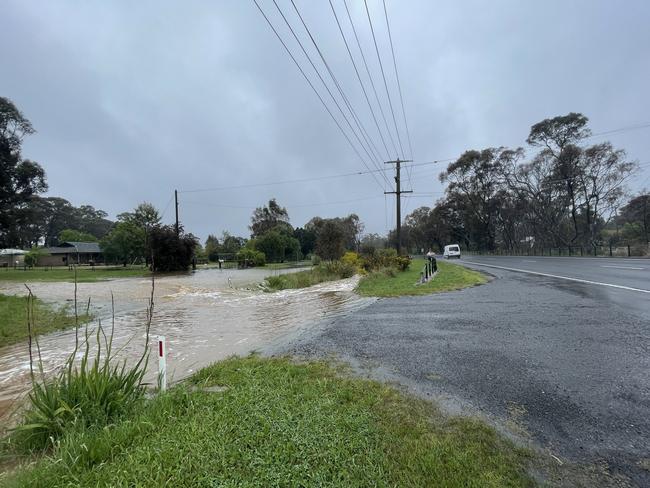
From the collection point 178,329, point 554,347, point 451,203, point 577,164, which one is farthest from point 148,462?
point 451,203

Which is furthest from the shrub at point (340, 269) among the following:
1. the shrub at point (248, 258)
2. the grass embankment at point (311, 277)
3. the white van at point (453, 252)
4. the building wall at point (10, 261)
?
the building wall at point (10, 261)

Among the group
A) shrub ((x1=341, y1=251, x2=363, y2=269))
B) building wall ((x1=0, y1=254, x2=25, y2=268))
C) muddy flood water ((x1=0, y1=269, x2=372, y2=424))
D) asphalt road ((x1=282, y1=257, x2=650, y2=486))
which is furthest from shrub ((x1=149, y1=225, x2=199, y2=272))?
building wall ((x1=0, y1=254, x2=25, y2=268))

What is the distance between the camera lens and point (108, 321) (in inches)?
404

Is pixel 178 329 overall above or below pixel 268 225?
below

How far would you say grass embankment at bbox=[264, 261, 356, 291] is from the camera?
63.0ft

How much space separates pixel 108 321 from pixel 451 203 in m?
68.2

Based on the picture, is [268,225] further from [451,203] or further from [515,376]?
[515,376]

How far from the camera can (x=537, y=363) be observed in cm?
462

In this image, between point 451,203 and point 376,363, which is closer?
point 376,363

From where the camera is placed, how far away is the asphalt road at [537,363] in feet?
9.32

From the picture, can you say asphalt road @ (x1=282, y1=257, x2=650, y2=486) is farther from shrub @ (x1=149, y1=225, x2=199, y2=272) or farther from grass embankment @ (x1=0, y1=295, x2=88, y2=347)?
shrub @ (x1=149, y1=225, x2=199, y2=272)

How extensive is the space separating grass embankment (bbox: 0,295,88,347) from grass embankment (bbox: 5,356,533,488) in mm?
5029

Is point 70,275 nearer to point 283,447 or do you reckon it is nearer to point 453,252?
point 283,447

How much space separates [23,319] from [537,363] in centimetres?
1245
